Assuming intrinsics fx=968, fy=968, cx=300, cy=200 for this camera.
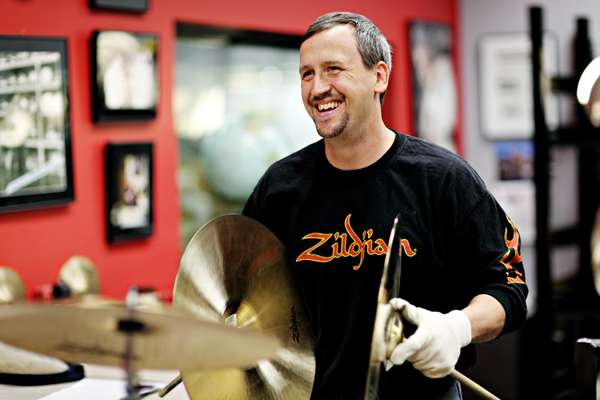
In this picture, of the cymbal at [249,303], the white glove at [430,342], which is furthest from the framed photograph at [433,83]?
the white glove at [430,342]

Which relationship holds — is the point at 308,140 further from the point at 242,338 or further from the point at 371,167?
the point at 242,338

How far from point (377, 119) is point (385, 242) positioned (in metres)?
0.30

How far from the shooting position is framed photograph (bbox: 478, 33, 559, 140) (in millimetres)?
5855

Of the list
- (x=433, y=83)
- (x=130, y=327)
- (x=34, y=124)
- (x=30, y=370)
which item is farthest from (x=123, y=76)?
(x=433, y=83)

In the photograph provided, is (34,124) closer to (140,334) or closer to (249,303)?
(249,303)

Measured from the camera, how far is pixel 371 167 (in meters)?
2.12

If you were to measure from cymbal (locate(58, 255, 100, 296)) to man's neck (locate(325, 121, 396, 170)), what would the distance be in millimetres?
1474

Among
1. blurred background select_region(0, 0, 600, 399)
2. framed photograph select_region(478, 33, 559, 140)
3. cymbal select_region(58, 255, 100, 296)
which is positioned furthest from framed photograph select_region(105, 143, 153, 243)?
framed photograph select_region(478, 33, 559, 140)

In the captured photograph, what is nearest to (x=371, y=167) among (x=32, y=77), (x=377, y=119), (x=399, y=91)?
(x=377, y=119)

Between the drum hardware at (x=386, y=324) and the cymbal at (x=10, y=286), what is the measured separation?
1.60m

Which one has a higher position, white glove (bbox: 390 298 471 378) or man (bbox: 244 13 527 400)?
man (bbox: 244 13 527 400)

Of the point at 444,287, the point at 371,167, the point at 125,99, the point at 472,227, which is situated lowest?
the point at 444,287

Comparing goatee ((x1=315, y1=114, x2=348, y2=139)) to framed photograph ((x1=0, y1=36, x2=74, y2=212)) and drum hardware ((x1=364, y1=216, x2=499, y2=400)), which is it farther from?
framed photograph ((x1=0, y1=36, x2=74, y2=212))

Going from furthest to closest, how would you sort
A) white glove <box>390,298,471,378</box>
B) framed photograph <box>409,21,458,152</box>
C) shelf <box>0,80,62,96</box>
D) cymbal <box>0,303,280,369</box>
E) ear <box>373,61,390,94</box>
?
framed photograph <box>409,21,458,152</box>
shelf <box>0,80,62,96</box>
ear <box>373,61,390,94</box>
white glove <box>390,298,471,378</box>
cymbal <box>0,303,280,369</box>
